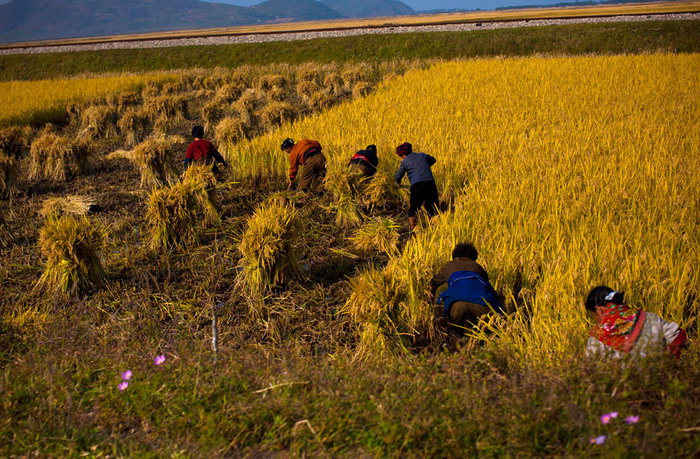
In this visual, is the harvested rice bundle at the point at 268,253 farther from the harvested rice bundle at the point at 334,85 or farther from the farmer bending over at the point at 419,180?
the harvested rice bundle at the point at 334,85

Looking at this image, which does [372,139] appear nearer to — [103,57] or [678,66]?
[678,66]

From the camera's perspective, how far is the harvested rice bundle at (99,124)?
11.3 meters

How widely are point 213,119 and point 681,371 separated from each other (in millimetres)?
11447

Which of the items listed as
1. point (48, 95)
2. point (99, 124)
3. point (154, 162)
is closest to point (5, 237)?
point (154, 162)


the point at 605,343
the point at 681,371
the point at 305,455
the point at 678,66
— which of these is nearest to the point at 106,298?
the point at 305,455

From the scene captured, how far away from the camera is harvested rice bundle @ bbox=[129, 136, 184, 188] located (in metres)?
7.16

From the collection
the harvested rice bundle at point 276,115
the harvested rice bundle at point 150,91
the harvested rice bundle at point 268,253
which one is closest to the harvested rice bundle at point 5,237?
the harvested rice bundle at point 268,253

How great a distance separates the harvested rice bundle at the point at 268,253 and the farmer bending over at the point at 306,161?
2.02 metres

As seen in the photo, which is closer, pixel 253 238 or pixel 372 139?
pixel 253 238

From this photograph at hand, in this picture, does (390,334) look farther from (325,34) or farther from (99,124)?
(325,34)

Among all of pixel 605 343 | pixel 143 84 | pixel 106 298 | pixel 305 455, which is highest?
pixel 143 84

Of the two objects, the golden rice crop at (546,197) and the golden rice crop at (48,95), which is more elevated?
the golden rice crop at (48,95)

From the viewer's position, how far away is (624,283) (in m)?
3.06

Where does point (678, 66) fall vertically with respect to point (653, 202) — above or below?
above
